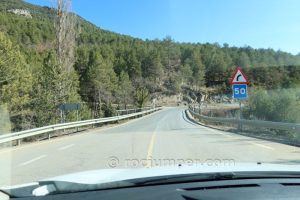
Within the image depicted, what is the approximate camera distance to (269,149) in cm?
1641

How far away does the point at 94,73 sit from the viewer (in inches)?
4195

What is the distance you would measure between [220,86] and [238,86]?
10410cm

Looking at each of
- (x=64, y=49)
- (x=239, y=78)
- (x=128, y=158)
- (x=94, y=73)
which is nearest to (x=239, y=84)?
(x=239, y=78)

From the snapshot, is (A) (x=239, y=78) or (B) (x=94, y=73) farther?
(B) (x=94, y=73)

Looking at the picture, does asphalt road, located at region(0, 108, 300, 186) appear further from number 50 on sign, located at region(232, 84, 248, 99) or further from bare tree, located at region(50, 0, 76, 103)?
bare tree, located at region(50, 0, 76, 103)

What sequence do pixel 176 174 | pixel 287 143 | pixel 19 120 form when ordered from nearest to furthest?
pixel 176 174
pixel 287 143
pixel 19 120

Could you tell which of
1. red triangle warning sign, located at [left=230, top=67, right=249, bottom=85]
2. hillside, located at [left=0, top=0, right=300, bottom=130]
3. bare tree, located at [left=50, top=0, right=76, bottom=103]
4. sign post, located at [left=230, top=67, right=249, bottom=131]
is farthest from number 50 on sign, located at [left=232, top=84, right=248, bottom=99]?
bare tree, located at [left=50, top=0, right=76, bottom=103]

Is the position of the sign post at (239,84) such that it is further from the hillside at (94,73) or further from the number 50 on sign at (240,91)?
the hillside at (94,73)

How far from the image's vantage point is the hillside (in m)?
49.6

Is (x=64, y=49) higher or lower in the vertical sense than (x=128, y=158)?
higher

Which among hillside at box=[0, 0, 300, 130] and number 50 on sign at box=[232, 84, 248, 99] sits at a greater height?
hillside at box=[0, 0, 300, 130]

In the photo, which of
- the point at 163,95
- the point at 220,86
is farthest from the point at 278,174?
the point at 163,95

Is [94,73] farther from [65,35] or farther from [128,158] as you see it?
[128,158]

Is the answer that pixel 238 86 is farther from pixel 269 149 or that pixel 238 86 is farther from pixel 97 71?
pixel 97 71
